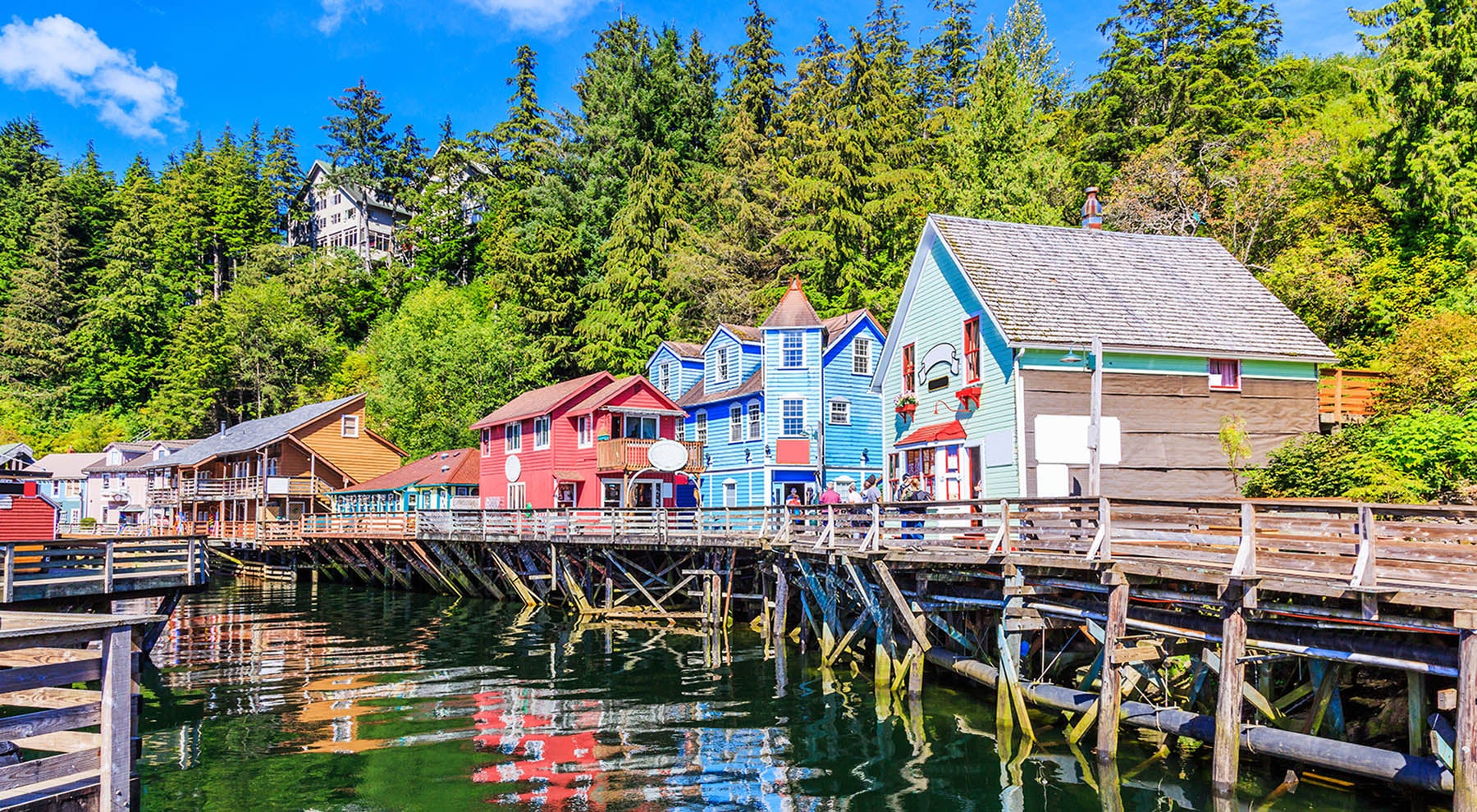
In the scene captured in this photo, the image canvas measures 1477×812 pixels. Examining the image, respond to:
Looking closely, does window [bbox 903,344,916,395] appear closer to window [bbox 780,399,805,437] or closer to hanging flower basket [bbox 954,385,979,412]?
hanging flower basket [bbox 954,385,979,412]

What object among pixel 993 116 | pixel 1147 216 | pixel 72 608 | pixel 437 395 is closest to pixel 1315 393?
pixel 1147 216

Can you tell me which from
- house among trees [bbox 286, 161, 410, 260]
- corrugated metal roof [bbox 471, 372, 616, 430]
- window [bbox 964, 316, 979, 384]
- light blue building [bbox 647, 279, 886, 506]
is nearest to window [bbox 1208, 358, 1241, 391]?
window [bbox 964, 316, 979, 384]

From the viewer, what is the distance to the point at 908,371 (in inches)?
1139

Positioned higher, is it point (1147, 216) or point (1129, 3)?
point (1129, 3)

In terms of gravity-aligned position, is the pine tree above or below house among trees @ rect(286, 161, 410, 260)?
below

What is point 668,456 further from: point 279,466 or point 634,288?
point 279,466

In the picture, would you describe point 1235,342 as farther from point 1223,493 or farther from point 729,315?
point 729,315

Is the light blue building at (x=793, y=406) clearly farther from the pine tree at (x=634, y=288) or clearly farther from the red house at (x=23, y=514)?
the red house at (x=23, y=514)

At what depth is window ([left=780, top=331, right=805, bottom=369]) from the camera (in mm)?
37375

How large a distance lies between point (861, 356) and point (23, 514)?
29494mm

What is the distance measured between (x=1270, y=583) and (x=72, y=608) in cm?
2258

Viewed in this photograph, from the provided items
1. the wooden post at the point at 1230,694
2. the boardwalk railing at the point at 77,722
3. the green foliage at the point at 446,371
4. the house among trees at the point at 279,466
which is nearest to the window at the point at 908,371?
the wooden post at the point at 1230,694

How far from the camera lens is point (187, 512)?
6631 centimetres

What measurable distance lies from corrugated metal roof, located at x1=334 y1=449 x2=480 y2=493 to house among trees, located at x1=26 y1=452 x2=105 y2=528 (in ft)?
103
